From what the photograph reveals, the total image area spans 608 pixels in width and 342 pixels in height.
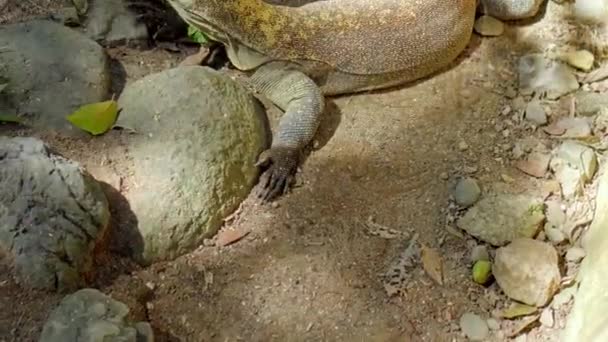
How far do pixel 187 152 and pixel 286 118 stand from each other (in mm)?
647

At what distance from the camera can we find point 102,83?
12.0 ft

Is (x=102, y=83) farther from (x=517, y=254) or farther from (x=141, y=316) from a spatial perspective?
(x=517, y=254)

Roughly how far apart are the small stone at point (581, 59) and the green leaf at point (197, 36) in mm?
2016

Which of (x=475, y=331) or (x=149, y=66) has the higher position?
(x=149, y=66)

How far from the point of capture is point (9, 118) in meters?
3.42

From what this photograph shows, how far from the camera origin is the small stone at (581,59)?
4.19m

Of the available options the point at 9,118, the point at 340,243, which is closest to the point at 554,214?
the point at 340,243

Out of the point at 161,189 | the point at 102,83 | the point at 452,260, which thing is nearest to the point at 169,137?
the point at 161,189

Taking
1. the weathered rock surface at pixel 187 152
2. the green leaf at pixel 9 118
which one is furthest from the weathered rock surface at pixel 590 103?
the green leaf at pixel 9 118

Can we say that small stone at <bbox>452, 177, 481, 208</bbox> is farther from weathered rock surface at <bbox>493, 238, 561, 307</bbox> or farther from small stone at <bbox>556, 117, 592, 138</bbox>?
small stone at <bbox>556, 117, 592, 138</bbox>

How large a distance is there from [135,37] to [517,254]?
7.35 feet

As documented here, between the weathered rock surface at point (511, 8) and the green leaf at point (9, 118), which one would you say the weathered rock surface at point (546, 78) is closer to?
the weathered rock surface at point (511, 8)

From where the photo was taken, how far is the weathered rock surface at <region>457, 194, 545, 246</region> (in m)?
3.40

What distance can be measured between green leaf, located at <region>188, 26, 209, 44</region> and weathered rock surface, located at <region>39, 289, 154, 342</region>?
5.76 ft
